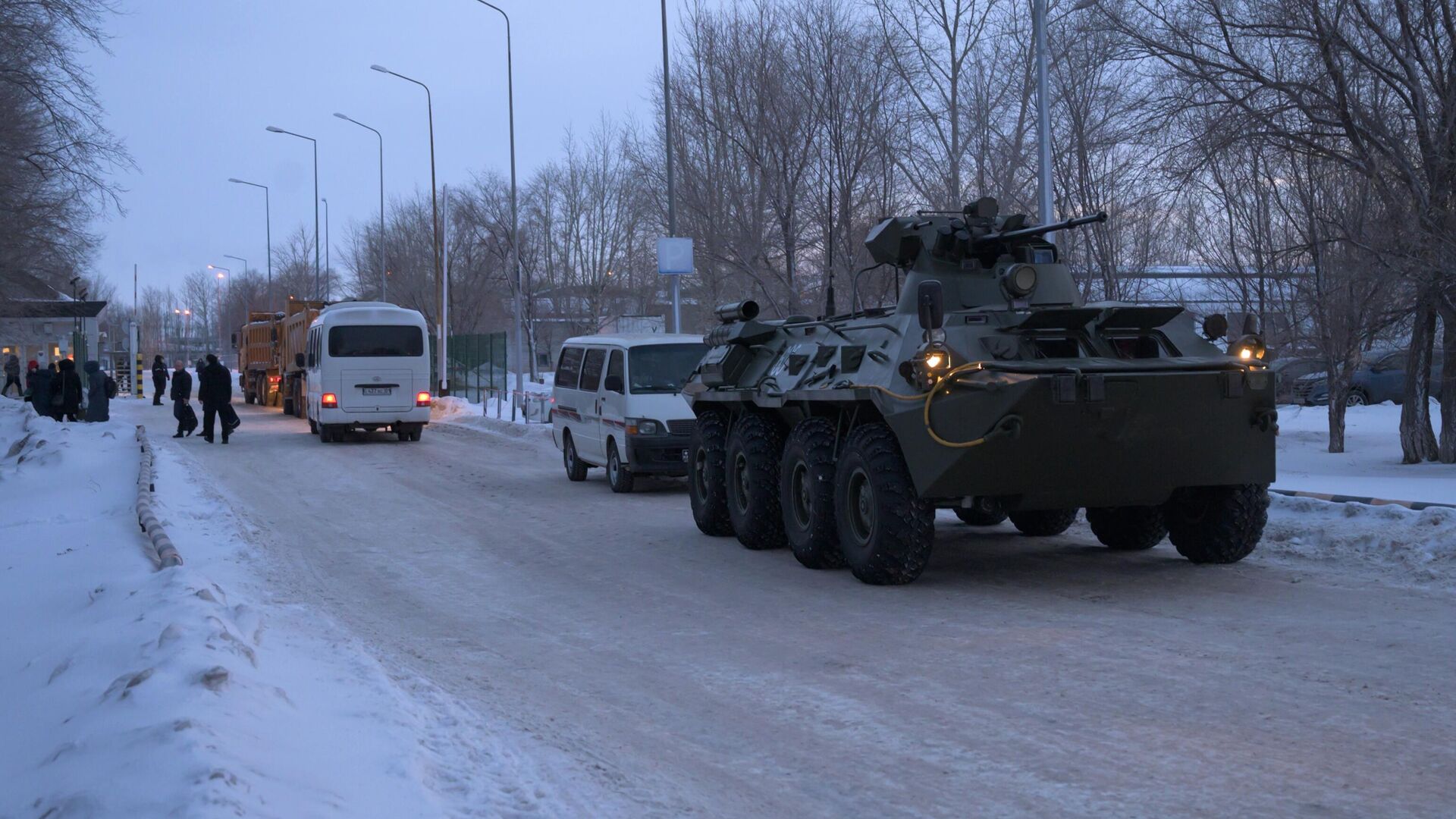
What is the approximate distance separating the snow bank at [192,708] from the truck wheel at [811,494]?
3.66 meters

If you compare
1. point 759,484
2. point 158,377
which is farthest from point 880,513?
point 158,377

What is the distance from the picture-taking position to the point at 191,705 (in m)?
5.07

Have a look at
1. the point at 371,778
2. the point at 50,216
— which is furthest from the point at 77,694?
the point at 50,216

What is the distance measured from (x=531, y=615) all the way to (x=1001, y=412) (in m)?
3.24

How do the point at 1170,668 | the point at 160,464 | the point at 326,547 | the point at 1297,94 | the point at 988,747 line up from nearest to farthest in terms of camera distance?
the point at 988,747
the point at 1170,668
the point at 326,547
the point at 1297,94
the point at 160,464

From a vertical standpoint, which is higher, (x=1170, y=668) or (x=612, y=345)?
(x=612, y=345)

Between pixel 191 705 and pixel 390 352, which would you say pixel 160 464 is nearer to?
pixel 390 352

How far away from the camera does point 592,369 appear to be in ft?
57.8

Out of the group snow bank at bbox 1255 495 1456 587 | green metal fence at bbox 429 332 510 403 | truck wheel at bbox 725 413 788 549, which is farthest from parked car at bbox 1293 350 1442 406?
truck wheel at bbox 725 413 788 549

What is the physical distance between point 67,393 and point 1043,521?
938 inches

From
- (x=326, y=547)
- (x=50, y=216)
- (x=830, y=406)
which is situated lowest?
(x=326, y=547)

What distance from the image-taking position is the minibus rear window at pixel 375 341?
26000 millimetres

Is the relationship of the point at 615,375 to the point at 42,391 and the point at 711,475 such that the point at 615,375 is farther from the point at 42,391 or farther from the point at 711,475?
the point at 42,391

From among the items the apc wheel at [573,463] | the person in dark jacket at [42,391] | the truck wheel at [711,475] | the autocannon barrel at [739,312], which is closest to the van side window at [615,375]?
the apc wheel at [573,463]
